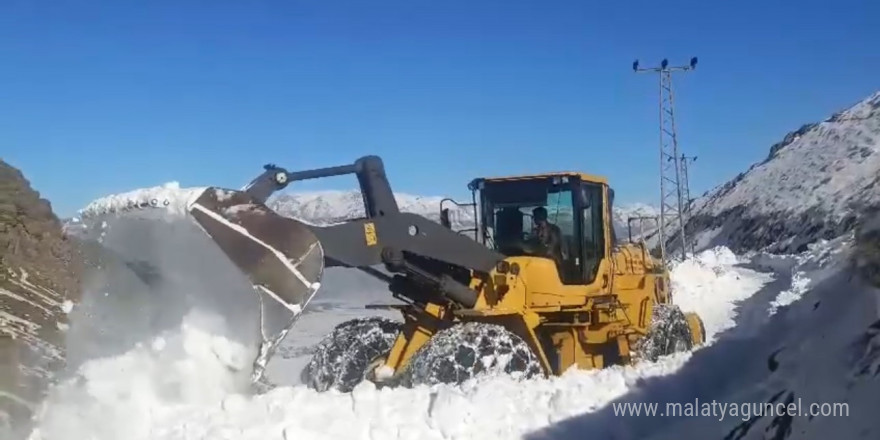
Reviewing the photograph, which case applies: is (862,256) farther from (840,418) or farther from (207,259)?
(207,259)

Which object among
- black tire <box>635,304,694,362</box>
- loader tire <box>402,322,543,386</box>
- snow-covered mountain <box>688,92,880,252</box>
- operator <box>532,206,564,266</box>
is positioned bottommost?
loader tire <box>402,322,543,386</box>

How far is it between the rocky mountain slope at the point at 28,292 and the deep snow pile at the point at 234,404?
281 millimetres

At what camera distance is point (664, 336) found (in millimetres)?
10844

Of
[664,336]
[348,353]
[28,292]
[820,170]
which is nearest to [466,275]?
[348,353]

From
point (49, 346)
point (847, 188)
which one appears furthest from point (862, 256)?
point (847, 188)

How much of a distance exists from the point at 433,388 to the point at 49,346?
2836 mm

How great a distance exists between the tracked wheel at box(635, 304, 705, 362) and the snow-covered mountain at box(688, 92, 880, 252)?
36.2m

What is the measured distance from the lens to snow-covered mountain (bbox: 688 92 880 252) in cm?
5291

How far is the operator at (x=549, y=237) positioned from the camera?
9.44 m

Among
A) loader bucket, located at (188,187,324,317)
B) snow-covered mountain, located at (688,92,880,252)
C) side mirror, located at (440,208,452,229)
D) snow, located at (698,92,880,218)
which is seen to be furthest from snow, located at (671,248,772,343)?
snow, located at (698,92,880,218)

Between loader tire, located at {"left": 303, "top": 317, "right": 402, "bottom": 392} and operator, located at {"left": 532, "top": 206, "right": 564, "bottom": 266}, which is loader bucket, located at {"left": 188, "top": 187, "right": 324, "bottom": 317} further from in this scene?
operator, located at {"left": 532, "top": 206, "right": 564, "bottom": 266}

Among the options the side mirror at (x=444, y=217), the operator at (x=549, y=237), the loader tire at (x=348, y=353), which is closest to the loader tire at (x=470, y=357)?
the loader tire at (x=348, y=353)

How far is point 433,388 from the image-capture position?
278 inches

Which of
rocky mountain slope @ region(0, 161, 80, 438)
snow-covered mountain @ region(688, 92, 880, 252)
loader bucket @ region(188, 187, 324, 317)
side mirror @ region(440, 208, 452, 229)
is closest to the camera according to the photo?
rocky mountain slope @ region(0, 161, 80, 438)
